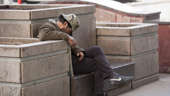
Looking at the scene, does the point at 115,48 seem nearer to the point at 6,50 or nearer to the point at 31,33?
the point at 31,33

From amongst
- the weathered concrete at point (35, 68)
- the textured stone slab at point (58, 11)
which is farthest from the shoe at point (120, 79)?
the textured stone slab at point (58, 11)

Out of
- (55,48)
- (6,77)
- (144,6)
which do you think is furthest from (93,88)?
(144,6)

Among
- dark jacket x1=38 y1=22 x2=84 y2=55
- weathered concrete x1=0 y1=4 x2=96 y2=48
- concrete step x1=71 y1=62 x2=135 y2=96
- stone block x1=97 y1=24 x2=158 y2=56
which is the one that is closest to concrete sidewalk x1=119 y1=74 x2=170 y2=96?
concrete step x1=71 y1=62 x2=135 y2=96

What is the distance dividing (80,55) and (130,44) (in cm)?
163

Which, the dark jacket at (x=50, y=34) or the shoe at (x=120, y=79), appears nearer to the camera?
the dark jacket at (x=50, y=34)

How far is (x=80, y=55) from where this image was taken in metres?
8.98

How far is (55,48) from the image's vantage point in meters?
8.41

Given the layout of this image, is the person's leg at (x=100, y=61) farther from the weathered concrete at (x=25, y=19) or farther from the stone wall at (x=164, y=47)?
the stone wall at (x=164, y=47)

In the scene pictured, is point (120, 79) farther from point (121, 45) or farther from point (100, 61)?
point (121, 45)

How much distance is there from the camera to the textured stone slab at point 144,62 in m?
10.5

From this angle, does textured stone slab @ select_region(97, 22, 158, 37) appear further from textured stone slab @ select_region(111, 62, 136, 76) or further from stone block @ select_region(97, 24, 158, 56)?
textured stone slab @ select_region(111, 62, 136, 76)

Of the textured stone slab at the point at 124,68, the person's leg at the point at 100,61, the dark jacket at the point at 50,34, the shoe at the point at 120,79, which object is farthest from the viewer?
the textured stone slab at the point at 124,68

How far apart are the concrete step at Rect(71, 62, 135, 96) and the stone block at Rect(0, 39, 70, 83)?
0.43m

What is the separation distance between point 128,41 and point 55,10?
5.37 feet
